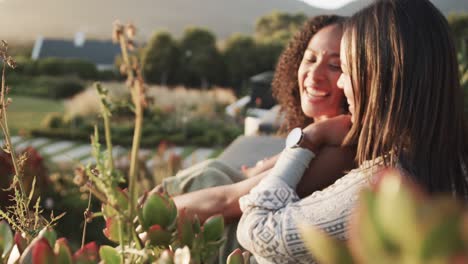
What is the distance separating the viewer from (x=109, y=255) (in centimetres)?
58

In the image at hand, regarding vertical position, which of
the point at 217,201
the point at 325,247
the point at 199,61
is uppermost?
the point at 325,247

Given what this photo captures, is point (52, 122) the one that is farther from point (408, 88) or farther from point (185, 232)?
point (185, 232)

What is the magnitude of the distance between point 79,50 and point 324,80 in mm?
33006

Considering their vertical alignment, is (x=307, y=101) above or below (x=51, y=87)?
above

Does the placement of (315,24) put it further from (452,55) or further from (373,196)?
(373,196)

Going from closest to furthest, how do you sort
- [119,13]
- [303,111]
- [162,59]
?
1. [303,111]
2. [162,59]
3. [119,13]

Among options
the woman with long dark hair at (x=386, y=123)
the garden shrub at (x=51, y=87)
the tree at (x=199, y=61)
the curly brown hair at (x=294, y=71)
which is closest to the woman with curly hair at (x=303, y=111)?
the curly brown hair at (x=294, y=71)

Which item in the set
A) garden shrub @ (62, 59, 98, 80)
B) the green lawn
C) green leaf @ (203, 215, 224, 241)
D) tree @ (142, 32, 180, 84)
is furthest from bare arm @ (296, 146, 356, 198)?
garden shrub @ (62, 59, 98, 80)

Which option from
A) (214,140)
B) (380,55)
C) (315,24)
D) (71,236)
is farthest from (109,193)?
(214,140)

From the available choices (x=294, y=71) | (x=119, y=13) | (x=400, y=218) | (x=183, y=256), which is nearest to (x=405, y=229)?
(x=400, y=218)

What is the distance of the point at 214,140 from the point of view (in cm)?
1177

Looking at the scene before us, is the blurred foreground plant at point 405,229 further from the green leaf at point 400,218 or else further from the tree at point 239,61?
the tree at point 239,61

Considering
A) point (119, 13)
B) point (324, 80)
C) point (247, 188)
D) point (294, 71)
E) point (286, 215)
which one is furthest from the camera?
point (119, 13)

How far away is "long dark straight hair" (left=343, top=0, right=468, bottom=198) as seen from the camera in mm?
1261
